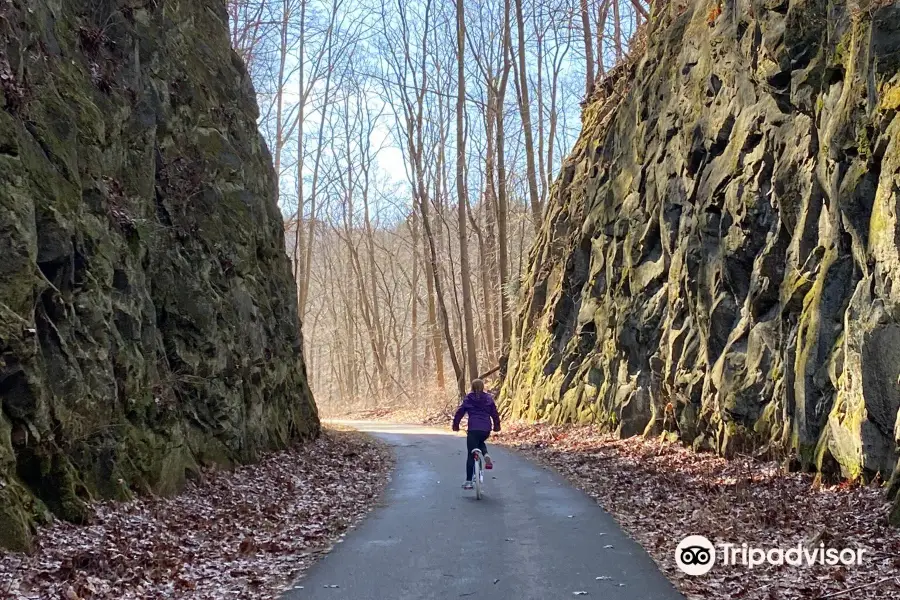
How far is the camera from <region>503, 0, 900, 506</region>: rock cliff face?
9.21m

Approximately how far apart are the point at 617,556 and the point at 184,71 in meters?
12.5

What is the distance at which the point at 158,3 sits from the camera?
13.4 meters

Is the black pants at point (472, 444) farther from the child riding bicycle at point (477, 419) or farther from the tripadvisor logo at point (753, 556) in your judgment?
the tripadvisor logo at point (753, 556)

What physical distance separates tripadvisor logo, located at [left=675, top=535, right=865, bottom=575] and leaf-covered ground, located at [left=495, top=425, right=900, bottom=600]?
111 mm

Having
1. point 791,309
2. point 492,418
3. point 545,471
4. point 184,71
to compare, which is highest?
point 184,71

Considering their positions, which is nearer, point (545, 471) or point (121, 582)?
point (121, 582)

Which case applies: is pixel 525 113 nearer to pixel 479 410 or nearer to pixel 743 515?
pixel 479 410

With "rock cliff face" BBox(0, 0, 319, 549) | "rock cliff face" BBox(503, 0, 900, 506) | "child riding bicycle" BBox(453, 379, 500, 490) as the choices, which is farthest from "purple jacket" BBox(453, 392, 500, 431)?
"rock cliff face" BBox(503, 0, 900, 506)

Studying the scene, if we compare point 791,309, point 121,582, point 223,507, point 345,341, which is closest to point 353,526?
point 223,507

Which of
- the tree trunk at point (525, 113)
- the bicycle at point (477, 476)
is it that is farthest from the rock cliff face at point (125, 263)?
the tree trunk at point (525, 113)

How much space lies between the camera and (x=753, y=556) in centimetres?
708

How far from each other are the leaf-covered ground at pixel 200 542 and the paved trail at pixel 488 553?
47 centimetres

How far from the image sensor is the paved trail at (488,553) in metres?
6.32

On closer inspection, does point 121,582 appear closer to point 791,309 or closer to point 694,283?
point 791,309
